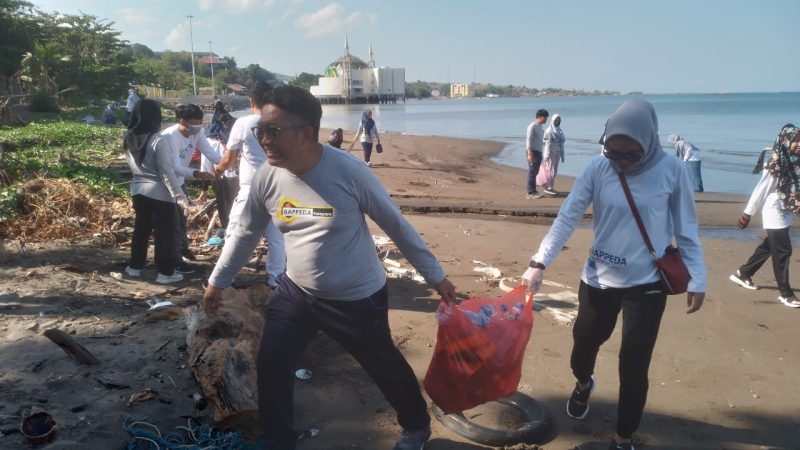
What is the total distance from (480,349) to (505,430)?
647 mm

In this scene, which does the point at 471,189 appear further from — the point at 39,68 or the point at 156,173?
the point at 39,68

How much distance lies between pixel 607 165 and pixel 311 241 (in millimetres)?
1565

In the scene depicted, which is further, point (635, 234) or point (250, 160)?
point (250, 160)

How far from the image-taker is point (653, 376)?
409 centimetres

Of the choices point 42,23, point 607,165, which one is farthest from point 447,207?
point 42,23

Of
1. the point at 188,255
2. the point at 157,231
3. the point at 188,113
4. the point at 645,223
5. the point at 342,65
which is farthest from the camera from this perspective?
the point at 342,65

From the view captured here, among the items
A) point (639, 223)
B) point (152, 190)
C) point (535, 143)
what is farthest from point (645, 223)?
point (535, 143)

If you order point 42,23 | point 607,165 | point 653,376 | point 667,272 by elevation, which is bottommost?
point 653,376

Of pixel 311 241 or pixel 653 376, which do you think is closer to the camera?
pixel 311 241

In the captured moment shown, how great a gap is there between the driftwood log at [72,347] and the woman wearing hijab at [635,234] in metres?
2.99

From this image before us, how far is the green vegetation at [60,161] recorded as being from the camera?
8231mm

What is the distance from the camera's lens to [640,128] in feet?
8.90

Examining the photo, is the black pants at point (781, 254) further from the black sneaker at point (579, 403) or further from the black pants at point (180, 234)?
the black pants at point (180, 234)

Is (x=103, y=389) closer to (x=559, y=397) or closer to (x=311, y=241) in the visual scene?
(x=311, y=241)
